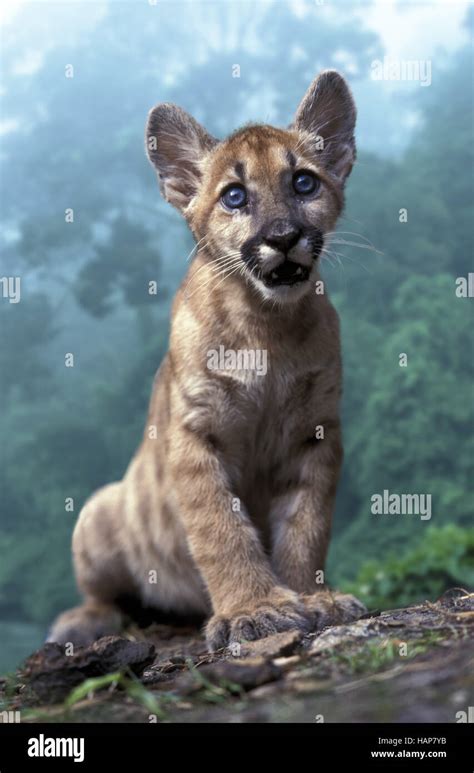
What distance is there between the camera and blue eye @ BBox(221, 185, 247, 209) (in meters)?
5.37

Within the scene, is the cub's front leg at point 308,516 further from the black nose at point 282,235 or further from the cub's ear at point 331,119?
the cub's ear at point 331,119

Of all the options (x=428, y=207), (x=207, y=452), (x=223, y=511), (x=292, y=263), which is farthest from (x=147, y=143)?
(x=428, y=207)

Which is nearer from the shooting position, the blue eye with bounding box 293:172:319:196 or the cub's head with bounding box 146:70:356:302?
the cub's head with bounding box 146:70:356:302

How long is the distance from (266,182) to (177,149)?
0.95 meters

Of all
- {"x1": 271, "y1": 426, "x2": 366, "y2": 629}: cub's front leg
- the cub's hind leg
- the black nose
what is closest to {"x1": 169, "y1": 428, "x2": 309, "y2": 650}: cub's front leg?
{"x1": 271, "y1": 426, "x2": 366, "y2": 629}: cub's front leg

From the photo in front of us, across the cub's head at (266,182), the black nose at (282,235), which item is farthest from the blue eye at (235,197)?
the black nose at (282,235)

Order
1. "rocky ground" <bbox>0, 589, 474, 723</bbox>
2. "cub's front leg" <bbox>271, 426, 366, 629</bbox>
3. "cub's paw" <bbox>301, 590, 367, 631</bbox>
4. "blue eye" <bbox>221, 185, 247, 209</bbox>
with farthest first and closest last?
"cub's front leg" <bbox>271, 426, 366, 629</bbox> → "blue eye" <bbox>221, 185, 247, 209</bbox> → "cub's paw" <bbox>301, 590, 367, 631</bbox> → "rocky ground" <bbox>0, 589, 474, 723</bbox>

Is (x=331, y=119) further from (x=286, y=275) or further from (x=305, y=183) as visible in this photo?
(x=286, y=275)

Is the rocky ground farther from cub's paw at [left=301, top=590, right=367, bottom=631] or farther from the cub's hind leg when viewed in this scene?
the cub's hind leg

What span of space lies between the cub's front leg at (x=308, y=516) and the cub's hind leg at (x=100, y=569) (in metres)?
1.78

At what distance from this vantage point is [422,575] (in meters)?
10.0

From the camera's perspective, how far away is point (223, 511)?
5.45 m

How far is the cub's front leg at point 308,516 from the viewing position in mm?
5613
